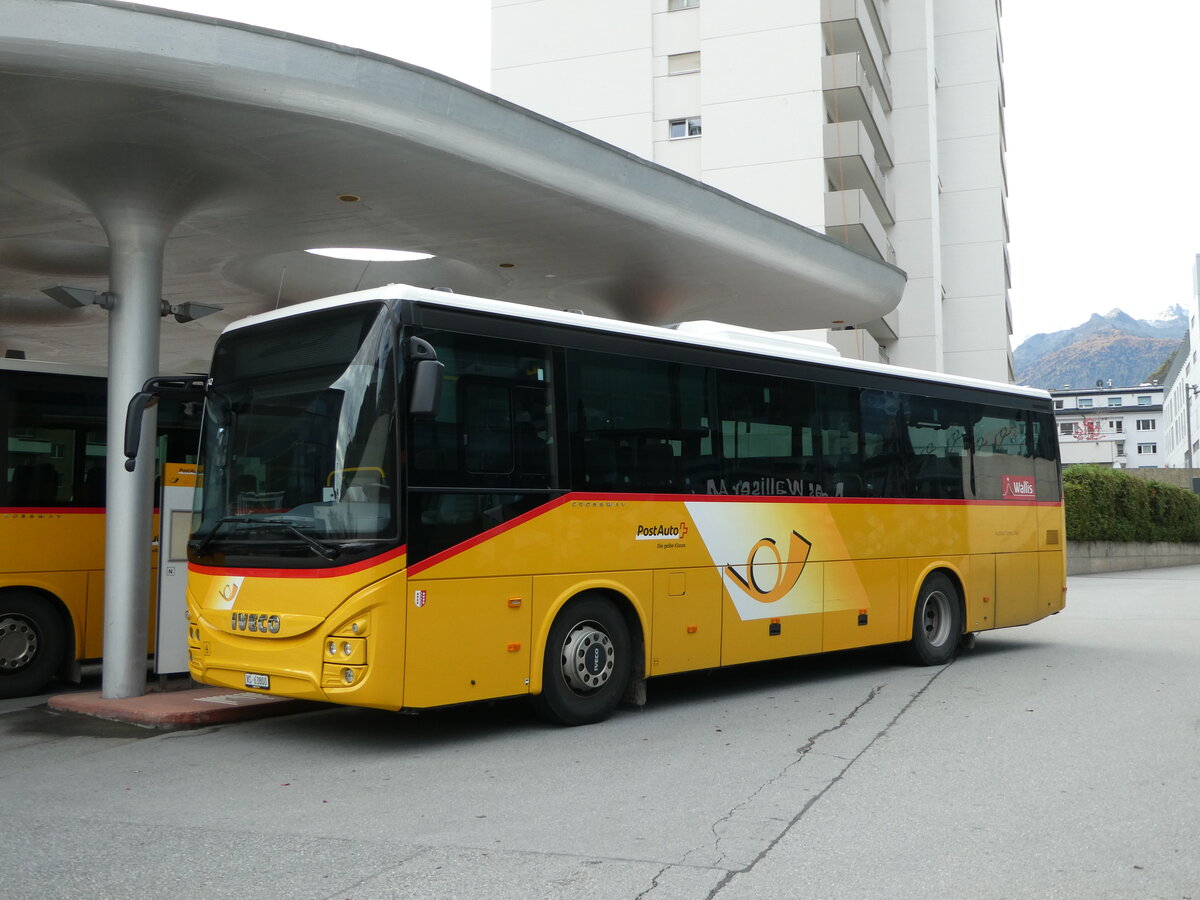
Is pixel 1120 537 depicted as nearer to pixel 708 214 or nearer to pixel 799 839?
pixel 708 214

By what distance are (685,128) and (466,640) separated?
29373 mm

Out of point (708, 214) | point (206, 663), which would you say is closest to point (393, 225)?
point (708, 214)

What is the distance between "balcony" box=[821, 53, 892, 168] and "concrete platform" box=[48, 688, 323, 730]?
27.2m

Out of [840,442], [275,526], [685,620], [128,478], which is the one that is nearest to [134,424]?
[275,526]

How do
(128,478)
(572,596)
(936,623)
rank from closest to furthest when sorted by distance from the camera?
(572,596)
(128,478)
(936,623)

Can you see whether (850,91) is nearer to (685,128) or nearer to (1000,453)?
(685,128)

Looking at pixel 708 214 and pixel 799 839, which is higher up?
pixel 708 214

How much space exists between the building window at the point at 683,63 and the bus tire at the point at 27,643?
28.6 meters

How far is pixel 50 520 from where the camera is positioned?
11.8 meters

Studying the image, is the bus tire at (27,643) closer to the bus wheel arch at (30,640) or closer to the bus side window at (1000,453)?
the bus wheel arch at (30,640)

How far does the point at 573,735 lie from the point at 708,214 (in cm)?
732

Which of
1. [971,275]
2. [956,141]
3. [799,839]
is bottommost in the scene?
[799,839]

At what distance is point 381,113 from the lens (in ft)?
34.2

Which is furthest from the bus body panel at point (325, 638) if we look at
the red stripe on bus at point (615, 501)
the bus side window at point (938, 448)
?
the bus side window at point (938, 448)
